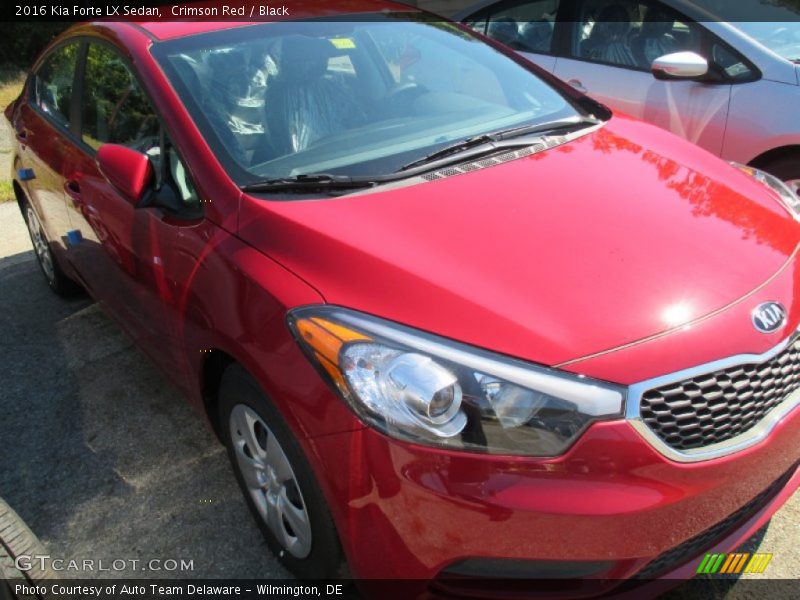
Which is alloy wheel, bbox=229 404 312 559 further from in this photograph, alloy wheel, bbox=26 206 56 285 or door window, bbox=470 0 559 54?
door window, bbox=470 0 559 54

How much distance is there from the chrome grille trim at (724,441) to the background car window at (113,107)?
1772mm

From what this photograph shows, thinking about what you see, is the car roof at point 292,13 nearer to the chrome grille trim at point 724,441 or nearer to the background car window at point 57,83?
the background car window at point 57,83

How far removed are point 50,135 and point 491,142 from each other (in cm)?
225

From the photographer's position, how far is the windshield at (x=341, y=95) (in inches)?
90.7

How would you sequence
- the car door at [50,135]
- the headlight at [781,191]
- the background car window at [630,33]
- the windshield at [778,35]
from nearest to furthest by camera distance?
the headlight at [781,191] < the car door at [50,135] < the windshield at [778,35] < the background car window at [630,33]

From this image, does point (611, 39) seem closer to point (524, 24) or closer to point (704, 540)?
point (524, 24)

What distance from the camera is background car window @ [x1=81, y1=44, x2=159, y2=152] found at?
2.55 metres

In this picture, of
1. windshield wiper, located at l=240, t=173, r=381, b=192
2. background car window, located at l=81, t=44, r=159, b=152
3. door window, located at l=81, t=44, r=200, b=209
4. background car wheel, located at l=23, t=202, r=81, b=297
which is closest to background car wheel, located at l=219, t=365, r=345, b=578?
windshield wiper, located at l=240, t=173, r=381, b=192

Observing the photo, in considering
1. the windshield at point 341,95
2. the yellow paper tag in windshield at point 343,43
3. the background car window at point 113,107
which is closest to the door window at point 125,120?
the background car window at point 113,107

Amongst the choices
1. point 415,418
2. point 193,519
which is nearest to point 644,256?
point 415,418

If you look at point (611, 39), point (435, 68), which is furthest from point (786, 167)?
point (435, 68)

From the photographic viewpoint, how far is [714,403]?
1592 millimetres

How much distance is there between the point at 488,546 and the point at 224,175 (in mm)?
1286

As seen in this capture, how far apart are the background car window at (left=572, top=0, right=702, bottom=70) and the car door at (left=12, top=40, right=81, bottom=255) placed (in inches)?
113
